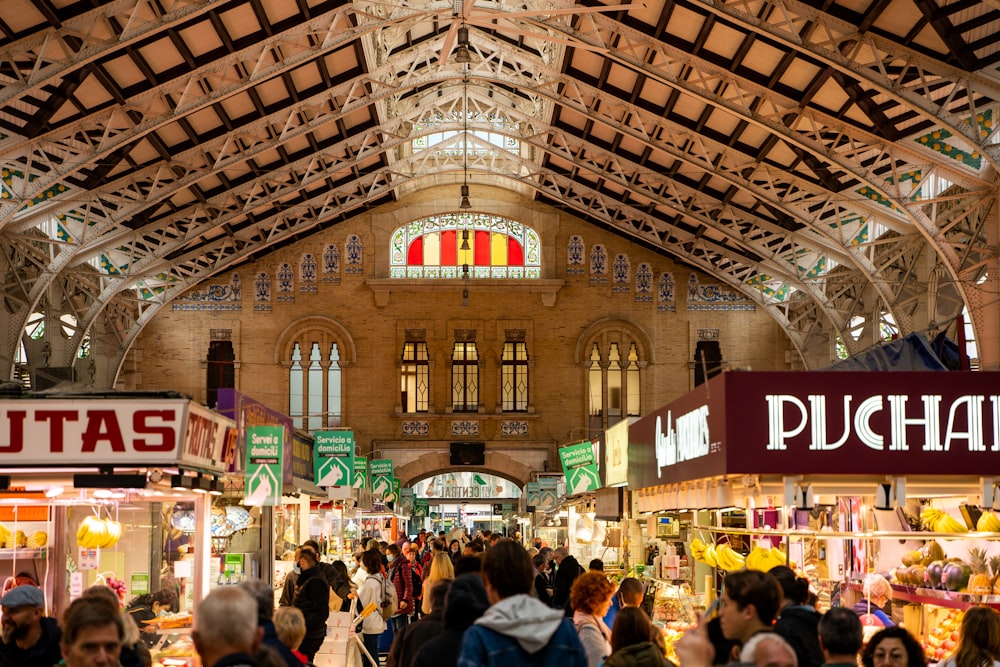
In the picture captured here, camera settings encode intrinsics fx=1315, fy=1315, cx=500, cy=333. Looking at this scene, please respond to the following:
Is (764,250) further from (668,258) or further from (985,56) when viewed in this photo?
(985,56)

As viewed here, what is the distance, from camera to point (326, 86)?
79.2 feet

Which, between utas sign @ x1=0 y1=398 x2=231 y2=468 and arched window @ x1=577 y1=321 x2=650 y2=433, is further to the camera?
arched window @ x1=577 y1=321 x2=650 y2=433

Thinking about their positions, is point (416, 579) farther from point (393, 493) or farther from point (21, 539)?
point (393, 493)

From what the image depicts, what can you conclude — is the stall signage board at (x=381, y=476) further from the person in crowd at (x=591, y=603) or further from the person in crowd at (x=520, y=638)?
the person in crowd at (x=520, y=638)

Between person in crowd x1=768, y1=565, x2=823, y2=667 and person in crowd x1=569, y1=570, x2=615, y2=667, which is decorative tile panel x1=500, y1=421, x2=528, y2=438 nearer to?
person in crowd x1=569, y1=570, x2=615, y2=667

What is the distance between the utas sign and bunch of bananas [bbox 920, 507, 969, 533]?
5.58 m

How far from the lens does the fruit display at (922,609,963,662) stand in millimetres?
9172

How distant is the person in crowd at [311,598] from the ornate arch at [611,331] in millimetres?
24400

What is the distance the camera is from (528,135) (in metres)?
28.4

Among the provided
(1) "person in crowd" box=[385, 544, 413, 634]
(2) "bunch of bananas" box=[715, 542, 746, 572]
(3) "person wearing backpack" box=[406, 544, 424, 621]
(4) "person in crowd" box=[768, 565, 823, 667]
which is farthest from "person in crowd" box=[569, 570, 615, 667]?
(3) "person wearing backpack" box=[406, 544, 424, 621]

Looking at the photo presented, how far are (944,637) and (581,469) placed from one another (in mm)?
8985

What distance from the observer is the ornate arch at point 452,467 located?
115ft

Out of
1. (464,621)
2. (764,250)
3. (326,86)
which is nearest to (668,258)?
(764,250)

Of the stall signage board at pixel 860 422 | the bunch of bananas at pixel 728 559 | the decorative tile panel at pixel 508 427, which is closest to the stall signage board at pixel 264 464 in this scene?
the bunch of bananas at pixel 728 559
